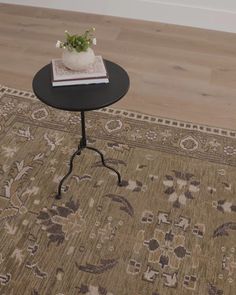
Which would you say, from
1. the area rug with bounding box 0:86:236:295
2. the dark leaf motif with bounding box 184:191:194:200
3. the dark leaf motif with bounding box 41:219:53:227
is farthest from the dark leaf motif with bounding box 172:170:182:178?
the dark leaf motif with bounding box 41:219:53:227

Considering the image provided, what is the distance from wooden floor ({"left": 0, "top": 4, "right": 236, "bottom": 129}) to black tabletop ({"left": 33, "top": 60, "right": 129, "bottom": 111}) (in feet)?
3.02

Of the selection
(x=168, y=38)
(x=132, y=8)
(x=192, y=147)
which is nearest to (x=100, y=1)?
(x=132, y=8)

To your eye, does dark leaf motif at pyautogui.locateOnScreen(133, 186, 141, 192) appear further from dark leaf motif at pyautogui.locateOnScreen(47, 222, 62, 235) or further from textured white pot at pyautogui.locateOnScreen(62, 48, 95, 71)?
textured white pot at pyautogui.locateOnScreen(62, 48, 95, 71)

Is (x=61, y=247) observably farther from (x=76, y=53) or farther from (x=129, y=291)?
(x=76, y=53)

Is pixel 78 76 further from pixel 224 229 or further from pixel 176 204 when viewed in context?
pixel 224 229

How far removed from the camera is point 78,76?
1622mm

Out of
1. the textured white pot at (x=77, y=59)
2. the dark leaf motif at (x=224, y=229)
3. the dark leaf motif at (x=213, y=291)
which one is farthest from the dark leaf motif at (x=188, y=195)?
the textured white pot at (x=77, y=59)

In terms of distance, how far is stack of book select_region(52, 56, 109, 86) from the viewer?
162 centimetres

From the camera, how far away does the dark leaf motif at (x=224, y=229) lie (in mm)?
1766

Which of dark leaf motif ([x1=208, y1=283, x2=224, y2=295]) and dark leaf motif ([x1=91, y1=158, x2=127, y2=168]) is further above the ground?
dark leaf motif ([x1=208, y1=283, x2=224, y2=295])

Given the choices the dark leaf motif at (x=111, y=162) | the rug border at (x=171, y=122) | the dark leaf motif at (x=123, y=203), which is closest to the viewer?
the dark leaf motif at (x=123, y=203)

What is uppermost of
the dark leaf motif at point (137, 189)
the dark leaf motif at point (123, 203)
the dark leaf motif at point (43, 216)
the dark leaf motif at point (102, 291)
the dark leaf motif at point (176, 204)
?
the dark leaf motif at point (43, 216)

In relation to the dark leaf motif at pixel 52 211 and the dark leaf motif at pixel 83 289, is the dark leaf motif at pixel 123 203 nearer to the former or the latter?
the dark leaf motif at pixel 52 211

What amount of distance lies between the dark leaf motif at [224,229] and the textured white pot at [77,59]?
3.37 ft
